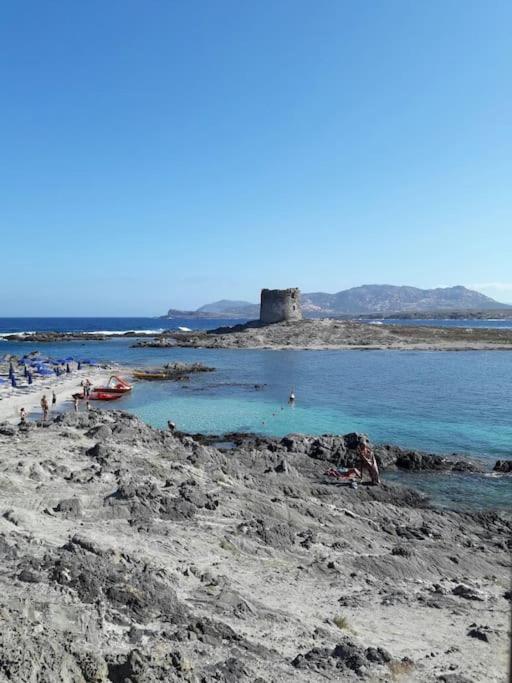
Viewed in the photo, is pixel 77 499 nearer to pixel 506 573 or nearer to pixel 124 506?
pixel 124 506

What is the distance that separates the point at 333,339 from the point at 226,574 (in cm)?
7163

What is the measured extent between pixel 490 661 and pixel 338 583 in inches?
120

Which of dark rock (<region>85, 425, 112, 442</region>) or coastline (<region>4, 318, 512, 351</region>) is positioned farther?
coastline (<region>4, 318, 512, 351</region>)

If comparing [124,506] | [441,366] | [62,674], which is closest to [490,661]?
[62,674]

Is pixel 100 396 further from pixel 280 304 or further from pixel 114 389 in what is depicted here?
pixel 280 304

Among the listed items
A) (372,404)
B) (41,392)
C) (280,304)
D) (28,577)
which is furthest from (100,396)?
(280,304)

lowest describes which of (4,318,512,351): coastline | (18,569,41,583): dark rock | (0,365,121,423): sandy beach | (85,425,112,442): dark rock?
(0,365,121,423): sandy beach

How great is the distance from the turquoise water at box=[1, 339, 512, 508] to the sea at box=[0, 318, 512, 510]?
5 cm

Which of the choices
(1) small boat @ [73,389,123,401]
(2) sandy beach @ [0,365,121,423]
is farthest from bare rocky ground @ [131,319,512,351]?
(1) small boat @ [73,389,123,401]

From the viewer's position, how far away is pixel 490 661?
8.01 m

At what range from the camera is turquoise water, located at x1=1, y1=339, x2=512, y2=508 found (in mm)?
24078

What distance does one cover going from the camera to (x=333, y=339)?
264ft

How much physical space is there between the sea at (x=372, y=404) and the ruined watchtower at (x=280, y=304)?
1085 inches

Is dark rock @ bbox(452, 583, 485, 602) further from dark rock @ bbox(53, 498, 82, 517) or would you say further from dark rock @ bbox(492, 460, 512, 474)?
dark rock @ bbox(492, 460, 512, 474)
